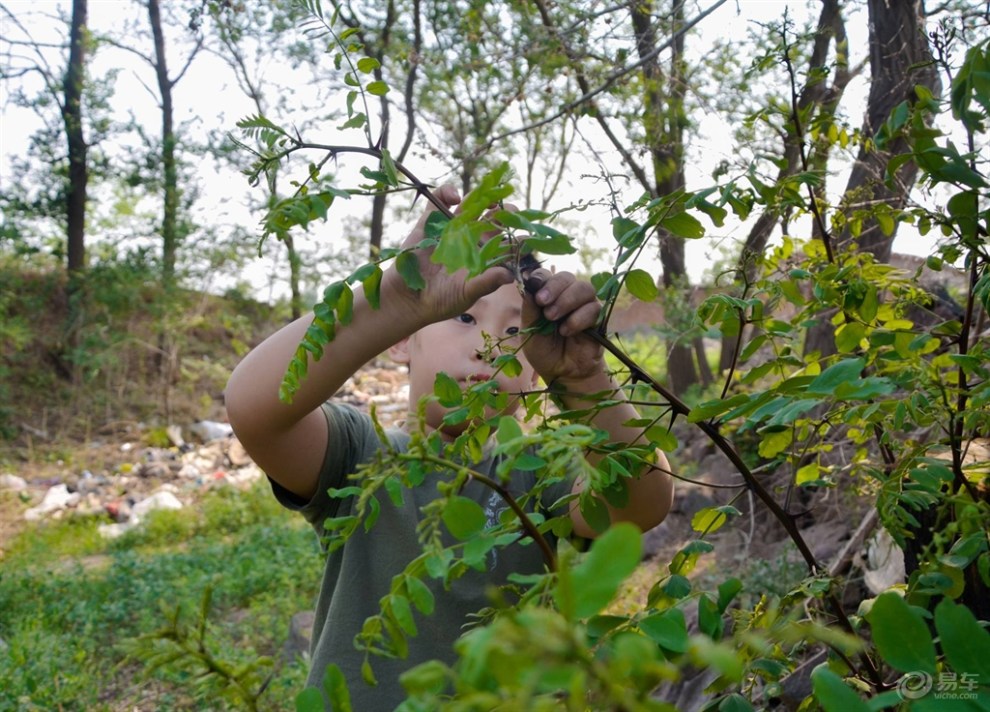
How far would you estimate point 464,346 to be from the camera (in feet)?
A: 5.41

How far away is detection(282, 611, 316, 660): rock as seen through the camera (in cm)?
408

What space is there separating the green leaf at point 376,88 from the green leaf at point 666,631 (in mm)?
591

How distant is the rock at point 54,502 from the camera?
8.13m

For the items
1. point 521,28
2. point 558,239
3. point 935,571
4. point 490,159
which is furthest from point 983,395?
point 490,159

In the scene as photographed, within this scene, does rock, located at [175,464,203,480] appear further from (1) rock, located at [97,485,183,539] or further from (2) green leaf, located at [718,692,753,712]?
(2) green leaf, located at [718,692,753,712]

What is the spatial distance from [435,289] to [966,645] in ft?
2.54

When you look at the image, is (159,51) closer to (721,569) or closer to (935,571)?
(721,569)

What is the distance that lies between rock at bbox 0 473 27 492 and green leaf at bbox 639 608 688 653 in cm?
974

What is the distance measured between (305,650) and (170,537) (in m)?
3.74

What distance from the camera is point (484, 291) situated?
1052mm

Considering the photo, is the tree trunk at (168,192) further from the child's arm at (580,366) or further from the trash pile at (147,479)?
the child's arm at (580,366)

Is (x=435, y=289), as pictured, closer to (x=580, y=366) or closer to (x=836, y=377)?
(x=580, y=366)

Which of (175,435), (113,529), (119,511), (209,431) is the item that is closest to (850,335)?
(113,529)

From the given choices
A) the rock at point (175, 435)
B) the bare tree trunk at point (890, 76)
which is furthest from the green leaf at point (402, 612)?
the rock at point (175, 435)
